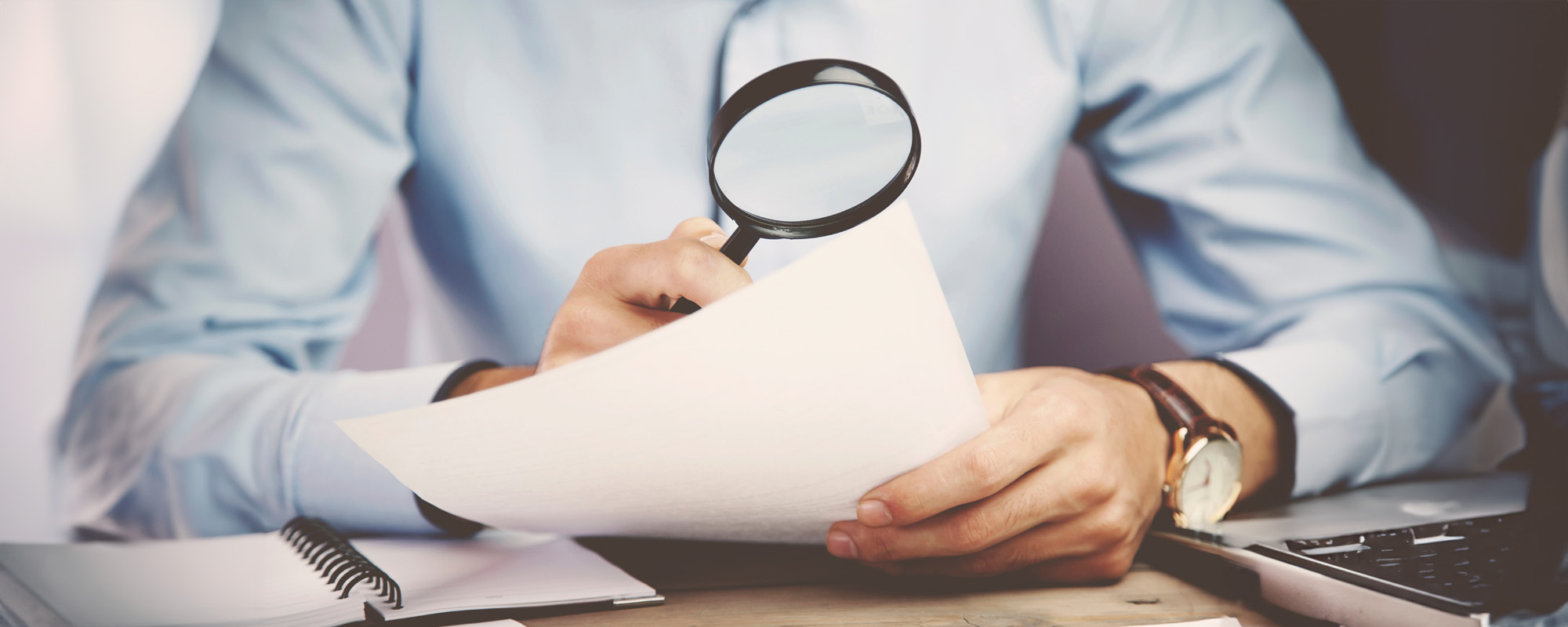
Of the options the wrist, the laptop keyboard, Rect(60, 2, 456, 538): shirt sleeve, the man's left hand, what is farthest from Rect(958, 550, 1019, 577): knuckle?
Rect(60, 2, 456, 538): shirt sleeve

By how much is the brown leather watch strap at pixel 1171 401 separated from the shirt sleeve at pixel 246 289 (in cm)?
44

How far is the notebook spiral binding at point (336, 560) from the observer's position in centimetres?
32

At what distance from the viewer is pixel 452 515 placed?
0.45m

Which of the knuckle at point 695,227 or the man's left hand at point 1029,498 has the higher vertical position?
the knuckle at point 695,227

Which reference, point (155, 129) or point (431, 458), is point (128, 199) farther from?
point (431, 458)

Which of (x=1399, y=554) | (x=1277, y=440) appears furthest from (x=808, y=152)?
(x=1277, y=440)

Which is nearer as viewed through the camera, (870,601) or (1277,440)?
(870,601)

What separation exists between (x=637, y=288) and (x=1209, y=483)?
35cm

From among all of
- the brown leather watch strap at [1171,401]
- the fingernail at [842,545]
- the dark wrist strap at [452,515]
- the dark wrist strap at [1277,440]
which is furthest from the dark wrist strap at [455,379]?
the dark wrist strap at [1277,440]

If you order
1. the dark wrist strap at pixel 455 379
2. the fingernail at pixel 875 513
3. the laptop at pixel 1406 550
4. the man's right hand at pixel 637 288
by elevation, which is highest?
the dark wrist strap at pixel 455 379

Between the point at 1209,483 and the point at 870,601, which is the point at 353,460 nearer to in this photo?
the point at 870,601

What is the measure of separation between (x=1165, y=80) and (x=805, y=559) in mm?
647

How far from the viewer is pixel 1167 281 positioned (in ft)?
2.88

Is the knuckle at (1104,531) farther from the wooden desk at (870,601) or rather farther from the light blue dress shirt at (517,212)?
the light blue dress shirt at (517,212)
